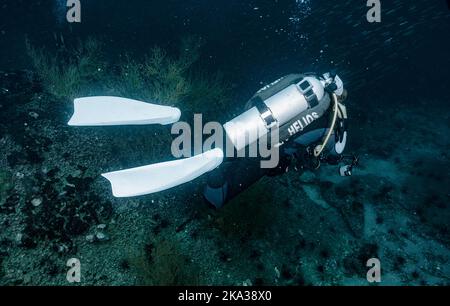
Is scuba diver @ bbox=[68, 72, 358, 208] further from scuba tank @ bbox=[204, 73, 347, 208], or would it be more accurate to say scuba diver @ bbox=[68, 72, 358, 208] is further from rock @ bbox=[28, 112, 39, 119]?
rock @ bbox=[28, 112, 39, 119]

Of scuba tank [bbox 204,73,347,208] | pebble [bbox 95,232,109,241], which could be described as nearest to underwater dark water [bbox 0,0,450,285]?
pebble [bbox 95,232,109,241]

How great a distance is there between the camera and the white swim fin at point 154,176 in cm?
264

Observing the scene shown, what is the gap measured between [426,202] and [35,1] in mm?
13709

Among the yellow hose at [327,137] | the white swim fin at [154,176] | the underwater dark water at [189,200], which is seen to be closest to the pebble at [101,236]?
the underwater dark water at [189,200]

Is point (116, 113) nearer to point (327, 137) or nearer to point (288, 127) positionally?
point (288, 127)

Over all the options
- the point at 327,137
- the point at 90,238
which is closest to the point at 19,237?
the point at 90,238

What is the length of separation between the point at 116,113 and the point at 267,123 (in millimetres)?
1767

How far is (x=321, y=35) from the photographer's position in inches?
506

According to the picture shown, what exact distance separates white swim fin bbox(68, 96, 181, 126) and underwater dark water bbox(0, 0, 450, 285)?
5.55 ft

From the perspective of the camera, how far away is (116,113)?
325cm

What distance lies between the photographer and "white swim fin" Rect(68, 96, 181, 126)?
3.16 m

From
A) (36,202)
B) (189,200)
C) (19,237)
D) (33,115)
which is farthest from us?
(33,115)
